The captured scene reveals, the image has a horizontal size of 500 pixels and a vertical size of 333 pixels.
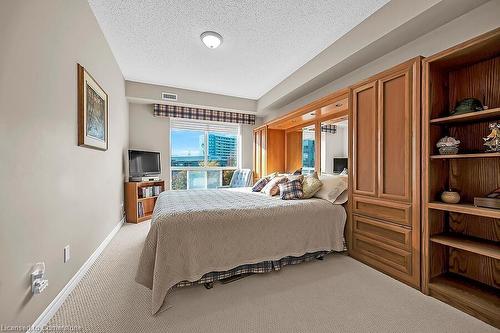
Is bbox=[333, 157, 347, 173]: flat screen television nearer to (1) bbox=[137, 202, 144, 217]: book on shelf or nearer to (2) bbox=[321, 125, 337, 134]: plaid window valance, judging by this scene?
(2) bbox=[321, 125, 337, 134]: plaid window valance

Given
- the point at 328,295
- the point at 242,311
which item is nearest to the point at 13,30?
the point at 242,311

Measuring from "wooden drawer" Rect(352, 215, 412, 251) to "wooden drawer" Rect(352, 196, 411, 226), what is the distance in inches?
2.4

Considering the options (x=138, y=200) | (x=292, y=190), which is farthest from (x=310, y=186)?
(x=138, y=200)

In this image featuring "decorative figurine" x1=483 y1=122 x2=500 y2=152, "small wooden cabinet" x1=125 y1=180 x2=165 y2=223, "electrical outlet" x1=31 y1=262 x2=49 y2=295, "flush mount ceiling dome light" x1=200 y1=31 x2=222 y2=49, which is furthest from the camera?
"small wooden cabinet" x1=125 y1=180 x2=165 y2=223

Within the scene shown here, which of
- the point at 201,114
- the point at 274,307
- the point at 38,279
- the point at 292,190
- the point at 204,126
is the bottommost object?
the point at 274,307

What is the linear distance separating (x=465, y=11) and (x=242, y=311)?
306 cm

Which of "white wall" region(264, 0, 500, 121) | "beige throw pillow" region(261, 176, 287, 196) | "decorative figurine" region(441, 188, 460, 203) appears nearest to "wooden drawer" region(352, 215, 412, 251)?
"decorative figurine" region(441, 188, 460, 203)

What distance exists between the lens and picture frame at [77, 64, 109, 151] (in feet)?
6.34

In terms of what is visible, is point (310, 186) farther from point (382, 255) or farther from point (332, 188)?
point (382, 255)

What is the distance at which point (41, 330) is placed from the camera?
134 centimetres

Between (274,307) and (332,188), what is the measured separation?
1.56 m

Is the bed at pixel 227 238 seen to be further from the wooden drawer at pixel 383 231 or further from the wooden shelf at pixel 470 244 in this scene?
the wooden shelf at pixel 470 244

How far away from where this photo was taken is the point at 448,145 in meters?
1.71

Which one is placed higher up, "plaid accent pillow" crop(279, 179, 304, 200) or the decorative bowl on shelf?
the decorative bowl on shelf
